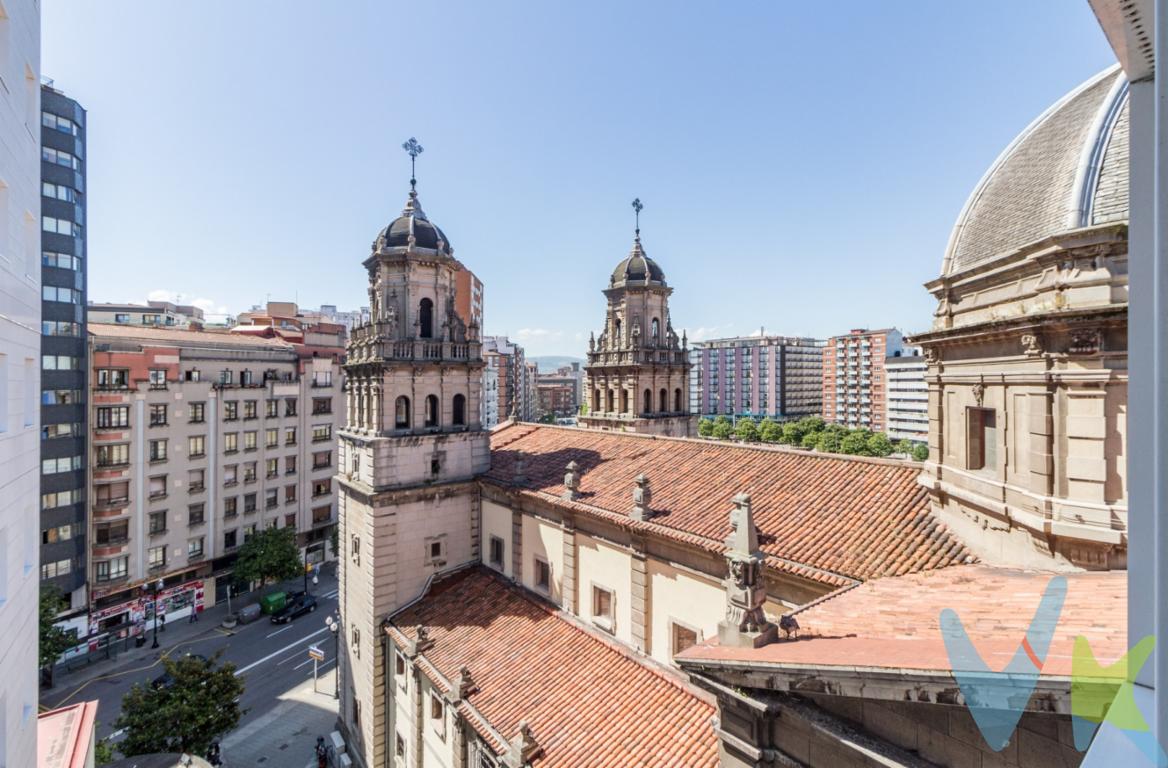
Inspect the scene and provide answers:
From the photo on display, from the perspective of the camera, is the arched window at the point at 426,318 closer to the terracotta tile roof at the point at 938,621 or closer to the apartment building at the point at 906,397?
the terracotta tile roof at the point at 938,621

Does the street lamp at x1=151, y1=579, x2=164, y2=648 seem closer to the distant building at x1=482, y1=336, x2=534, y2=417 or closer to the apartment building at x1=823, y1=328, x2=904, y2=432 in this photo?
the distant building at x1=482, y1=336, x2=534, y2=417

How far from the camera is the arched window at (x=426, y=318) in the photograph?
87.5 feet

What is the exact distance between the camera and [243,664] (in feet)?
120

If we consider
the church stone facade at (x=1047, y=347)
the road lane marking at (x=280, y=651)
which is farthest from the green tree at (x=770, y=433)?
the church stone facade at (x=1047, y=347)

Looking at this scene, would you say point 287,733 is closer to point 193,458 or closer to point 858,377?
point 193,458

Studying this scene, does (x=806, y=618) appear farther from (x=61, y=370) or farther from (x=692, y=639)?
(x=61, y=370)

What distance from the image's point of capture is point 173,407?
4238cm

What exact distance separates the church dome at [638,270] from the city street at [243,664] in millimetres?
35809

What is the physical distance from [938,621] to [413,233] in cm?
2518

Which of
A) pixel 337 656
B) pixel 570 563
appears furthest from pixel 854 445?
pixel 337 656

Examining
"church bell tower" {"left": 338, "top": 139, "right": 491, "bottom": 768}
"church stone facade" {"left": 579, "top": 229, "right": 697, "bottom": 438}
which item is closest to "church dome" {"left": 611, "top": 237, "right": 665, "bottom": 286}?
"church stone facade" {"left": 579, "top": 229, "right": 697, "bottom": 438}

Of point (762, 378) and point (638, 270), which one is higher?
point (638, 270)

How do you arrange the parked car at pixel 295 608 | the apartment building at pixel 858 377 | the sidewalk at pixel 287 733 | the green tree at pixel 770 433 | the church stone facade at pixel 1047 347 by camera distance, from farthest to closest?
the apartment building at pixel 858 377
the green tree at pixel 770 433
the parked car at pixel 295 608
the sidewalk at pixel 287 733
the church stone facade at pixel 1047 347

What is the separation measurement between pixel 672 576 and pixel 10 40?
825 inches
